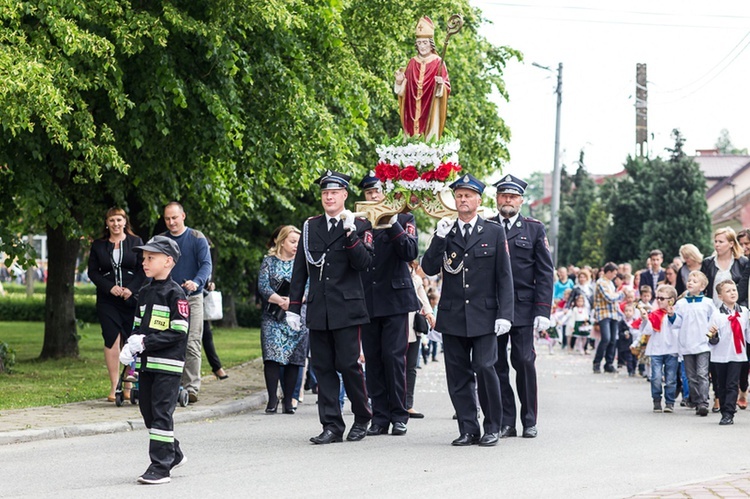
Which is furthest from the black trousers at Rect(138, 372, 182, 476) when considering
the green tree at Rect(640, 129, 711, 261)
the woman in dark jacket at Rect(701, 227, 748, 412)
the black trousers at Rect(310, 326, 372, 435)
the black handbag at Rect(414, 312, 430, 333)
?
the green tree at Rect(640, 129, 711, 261)

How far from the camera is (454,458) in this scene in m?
9.59

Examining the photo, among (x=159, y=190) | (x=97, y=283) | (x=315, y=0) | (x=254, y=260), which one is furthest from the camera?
(x=254, y=260)

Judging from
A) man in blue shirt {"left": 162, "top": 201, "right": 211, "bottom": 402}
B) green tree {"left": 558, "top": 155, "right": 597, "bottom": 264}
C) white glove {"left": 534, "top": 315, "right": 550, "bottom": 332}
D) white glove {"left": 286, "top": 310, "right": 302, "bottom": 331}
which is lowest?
white glove {"left": 286, "top": 310, "right": 302, "bottom": 331}

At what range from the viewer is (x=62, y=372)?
1772cm

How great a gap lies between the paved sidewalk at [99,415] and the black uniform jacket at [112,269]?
1.16 m

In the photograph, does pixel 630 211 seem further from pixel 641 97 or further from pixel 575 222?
pixel 575 222

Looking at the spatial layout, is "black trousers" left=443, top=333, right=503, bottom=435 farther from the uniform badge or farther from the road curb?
the road curb

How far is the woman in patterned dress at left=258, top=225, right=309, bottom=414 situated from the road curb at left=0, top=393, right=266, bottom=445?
47 cm

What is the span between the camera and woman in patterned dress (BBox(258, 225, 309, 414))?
13211 mm

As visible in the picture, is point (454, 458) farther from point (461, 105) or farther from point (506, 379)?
point (461, 105)

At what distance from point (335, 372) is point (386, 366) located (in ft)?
2.22

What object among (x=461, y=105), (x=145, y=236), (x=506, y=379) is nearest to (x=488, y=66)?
(x=461, y=105)

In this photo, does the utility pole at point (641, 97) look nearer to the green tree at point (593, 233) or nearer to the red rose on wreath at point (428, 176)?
the green tree at point (593, 233)

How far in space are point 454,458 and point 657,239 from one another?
37.4 metres
